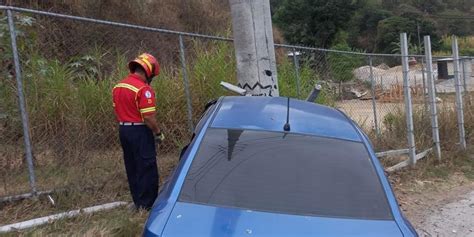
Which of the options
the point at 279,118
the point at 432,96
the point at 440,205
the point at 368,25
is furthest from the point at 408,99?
the point at 368,25

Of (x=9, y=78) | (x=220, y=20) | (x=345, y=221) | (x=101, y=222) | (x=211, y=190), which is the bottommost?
(x=101, y=222)

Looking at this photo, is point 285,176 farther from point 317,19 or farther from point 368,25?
point 368,25

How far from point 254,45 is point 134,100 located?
160 centimetres

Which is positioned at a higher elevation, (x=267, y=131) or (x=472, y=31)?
(x=472, y=31)

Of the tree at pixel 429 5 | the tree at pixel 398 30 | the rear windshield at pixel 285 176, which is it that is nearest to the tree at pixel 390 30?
the tree at pixel 398 30

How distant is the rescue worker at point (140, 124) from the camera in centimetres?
494

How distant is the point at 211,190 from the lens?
118 inches

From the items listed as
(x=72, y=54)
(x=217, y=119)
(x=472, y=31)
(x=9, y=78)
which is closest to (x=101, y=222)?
(x=217, y=119)

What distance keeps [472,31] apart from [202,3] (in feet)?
279

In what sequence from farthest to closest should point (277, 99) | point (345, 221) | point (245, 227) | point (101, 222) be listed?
point (101, 222) → point (277, 99) → point (345, 221) → point (245, 227)

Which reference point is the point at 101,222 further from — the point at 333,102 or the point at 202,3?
the point at 202,3

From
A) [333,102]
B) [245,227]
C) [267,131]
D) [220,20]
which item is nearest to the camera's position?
[245,227]

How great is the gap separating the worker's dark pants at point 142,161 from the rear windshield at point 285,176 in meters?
1.76

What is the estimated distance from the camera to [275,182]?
3092 millimetres
